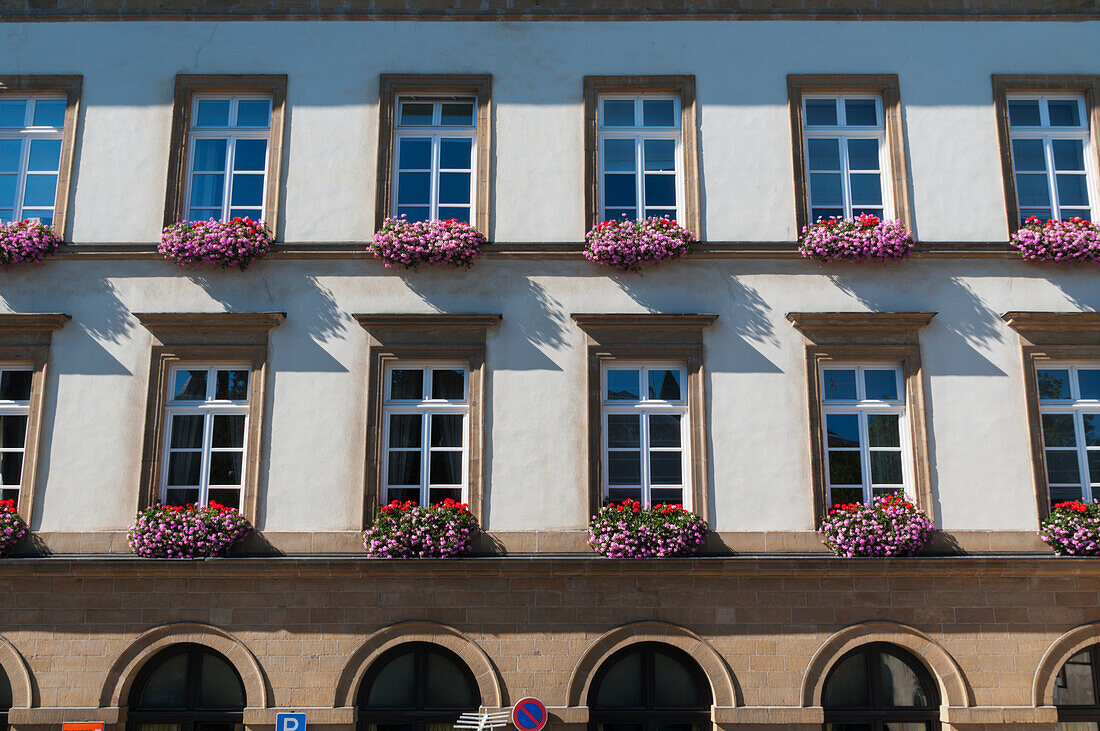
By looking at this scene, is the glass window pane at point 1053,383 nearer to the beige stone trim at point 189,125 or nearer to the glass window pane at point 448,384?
the glass window pane at point 448,384

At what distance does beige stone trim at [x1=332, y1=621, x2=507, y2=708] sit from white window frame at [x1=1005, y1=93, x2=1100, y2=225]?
795 cm

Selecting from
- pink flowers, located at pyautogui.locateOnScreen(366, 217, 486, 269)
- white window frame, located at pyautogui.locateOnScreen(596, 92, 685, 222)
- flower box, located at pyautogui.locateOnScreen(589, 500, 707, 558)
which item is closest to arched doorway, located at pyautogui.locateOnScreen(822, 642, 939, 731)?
flower box, located at pyautogui.locateOnScreen(589, 500, 707, 558)

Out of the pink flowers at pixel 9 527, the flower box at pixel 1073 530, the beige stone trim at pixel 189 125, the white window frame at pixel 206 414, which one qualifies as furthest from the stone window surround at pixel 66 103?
the flower box at pixel 1073 530

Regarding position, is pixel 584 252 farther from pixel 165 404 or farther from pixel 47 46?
pixel 47 46

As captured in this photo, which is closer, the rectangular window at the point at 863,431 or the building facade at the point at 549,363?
the building facade at the point at 549,363

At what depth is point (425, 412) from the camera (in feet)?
37.1

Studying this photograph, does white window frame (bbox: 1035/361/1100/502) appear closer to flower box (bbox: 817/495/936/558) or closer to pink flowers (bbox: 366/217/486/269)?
flower box (bbox: 817/495/936/558)

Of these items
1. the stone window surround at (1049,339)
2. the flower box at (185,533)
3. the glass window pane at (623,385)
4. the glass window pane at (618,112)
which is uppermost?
the glass window pane at (618,112)

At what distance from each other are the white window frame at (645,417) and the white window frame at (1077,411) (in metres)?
3.86

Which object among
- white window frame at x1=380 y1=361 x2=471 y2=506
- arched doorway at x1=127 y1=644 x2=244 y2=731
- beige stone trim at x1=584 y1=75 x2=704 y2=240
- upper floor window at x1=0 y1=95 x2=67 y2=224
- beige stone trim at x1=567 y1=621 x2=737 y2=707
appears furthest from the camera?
upper floor window at x1=0 y1=95 x2=67 y2=224

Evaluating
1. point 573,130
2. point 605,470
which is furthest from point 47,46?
point 605,470

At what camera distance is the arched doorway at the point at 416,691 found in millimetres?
10586

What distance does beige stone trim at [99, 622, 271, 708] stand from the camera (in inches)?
410

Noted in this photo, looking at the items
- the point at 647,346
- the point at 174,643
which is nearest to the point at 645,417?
the point at 647,346
